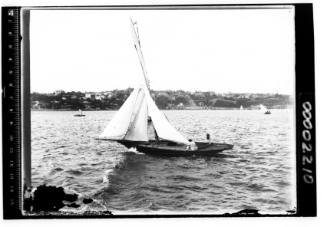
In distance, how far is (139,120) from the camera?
1547 mm

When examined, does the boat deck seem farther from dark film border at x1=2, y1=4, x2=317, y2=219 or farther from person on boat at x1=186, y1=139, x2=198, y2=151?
dark film border at x1=2, y1=4, x2=317, y2=219

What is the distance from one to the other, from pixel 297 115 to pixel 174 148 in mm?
552

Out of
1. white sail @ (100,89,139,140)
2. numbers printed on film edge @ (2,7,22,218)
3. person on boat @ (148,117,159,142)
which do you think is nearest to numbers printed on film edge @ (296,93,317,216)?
person on boat @ (148,117,159,142)

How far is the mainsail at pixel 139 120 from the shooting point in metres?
1.52

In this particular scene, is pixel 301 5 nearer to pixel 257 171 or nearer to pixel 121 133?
pixel 257 171

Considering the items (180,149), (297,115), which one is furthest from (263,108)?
(180,149)

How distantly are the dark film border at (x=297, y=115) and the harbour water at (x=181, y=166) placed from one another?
0.17ft

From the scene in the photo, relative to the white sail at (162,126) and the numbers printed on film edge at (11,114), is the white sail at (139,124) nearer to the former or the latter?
the white sail at (162,126)

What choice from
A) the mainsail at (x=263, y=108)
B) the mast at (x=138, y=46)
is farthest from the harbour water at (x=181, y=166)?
the mast at (x=138, y=46)

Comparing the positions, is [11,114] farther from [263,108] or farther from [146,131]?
[263,108]

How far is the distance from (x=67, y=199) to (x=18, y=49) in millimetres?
683

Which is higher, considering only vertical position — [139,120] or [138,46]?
[138,46]

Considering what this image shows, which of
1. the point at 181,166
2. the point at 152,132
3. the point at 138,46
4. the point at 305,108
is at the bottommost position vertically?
the point at 181,166
